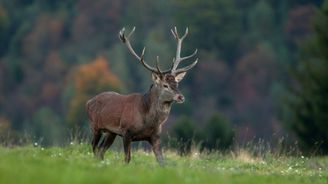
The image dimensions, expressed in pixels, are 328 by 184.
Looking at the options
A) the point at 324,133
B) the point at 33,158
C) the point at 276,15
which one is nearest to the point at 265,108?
the point at 276,15

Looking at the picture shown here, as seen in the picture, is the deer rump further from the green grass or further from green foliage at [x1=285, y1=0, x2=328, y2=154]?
green foliage at [x1=285, y1=0, x2=328, y2=154]

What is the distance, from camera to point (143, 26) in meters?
128

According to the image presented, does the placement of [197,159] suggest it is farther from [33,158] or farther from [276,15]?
[276,15]

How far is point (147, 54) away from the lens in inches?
4505

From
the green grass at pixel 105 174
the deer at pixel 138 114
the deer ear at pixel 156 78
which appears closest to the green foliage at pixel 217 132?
the deer at pixel 138 114

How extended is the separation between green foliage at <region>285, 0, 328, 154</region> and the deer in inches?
920

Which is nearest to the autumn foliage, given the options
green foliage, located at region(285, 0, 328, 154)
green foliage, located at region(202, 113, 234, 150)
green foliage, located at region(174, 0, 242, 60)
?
green foliage, located at region(174, 0, 242, 60)

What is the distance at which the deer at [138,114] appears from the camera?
19531mm

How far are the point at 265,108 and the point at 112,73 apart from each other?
15931mm

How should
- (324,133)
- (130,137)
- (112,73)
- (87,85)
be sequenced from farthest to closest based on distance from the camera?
(112,73), (87,85), (324,133), (130,137)

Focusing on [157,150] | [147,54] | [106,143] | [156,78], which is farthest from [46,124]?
[157,150]

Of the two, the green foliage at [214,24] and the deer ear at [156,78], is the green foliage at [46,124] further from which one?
the deer ear at [156,78]

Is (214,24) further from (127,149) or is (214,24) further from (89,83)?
(127,149)

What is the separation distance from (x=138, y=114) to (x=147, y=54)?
311 ft
